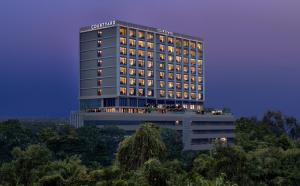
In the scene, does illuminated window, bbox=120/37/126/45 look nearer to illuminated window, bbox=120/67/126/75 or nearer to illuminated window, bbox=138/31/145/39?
illuminated window, bbox=120/67/126/75

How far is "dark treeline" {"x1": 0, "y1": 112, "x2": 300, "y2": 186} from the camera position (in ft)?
135

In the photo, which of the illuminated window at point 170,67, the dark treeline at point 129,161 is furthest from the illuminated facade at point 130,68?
the dark treeline at point 129,161

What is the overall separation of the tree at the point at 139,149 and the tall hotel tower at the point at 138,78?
9813 centimetres

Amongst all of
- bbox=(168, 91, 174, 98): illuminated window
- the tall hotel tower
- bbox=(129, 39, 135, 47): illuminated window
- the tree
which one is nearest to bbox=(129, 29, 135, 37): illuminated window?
the tall hotel tower

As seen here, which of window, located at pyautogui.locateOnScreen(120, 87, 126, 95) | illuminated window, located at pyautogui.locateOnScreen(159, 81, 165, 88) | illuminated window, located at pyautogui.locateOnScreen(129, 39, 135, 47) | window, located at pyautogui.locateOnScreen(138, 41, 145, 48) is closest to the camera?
window, located at pyautogui.locateOnScreen(120, 87, 126, 95)

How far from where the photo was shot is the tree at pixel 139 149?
47125 mm

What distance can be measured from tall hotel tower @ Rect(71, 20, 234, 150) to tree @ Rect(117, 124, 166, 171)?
98.1 metres

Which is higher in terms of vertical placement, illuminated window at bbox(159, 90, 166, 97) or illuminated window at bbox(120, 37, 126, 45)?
illuminated window at bbox(120, 37, 126, 45)

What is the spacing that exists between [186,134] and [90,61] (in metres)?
43.5

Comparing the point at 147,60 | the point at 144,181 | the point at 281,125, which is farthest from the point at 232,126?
the point at 144,181

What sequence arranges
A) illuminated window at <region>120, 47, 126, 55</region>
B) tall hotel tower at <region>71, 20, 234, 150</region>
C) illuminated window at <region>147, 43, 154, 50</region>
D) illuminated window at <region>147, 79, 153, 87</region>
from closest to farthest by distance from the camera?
tall hotel tower at <region>71, 20, 234, 150</region> → illuminated window at <region>120, 47, 126, 55</region> → illuminated window at <region>147, 79, 153, 87</region> → illuminated window at <region>147, 43, 154, 50</region>

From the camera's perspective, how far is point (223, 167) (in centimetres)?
5950

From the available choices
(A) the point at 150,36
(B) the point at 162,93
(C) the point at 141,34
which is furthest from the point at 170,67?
(C) the point at 141,34

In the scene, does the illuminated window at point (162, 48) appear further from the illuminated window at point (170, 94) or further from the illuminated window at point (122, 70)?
the illuminated window at point (122, 70)
